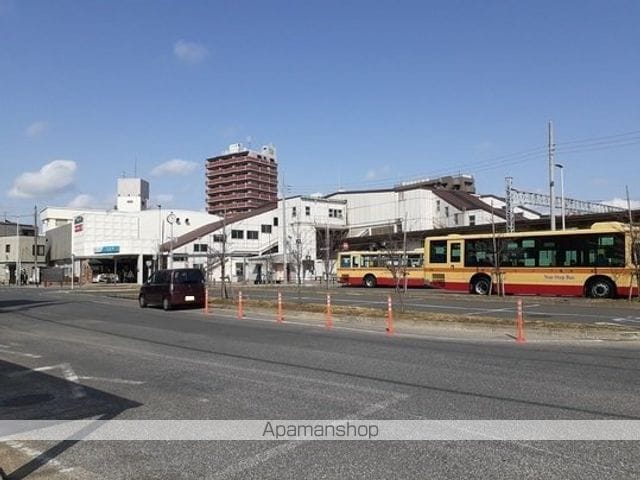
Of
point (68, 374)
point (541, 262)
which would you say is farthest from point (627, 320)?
point (68, 374)

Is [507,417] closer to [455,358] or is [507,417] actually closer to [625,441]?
[625,441]

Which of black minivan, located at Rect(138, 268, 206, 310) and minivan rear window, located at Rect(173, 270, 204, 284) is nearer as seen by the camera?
black minivan, located at Rect(138, 268, 206, 310)

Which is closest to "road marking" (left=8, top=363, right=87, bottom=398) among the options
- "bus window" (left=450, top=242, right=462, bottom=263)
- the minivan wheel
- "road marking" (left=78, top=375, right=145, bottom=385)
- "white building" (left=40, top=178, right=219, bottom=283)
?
"road marking" (left=78, top=375, right=145, bottom=385)

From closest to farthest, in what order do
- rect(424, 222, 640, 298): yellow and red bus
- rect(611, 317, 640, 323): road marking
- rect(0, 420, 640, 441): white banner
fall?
rect(0, 420, 640, 441): white banner
rect(611, 317, 640, 323): road marking
rect(424, 222, 640, 298): yellow and red bus

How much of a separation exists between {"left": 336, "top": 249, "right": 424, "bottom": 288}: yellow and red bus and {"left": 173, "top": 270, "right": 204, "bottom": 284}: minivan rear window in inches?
777

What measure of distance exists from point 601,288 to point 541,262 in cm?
306

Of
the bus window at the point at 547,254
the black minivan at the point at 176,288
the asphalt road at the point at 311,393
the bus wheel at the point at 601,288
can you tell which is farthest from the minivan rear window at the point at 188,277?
the bus wheel at the point at 601,288

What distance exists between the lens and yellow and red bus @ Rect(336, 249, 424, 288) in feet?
154

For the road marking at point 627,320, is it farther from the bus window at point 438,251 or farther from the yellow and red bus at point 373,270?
the yellow and red bus at point 373,270

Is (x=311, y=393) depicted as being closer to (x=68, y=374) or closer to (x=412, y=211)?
(x=68, y=374)

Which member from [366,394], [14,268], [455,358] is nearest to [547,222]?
[455,358]

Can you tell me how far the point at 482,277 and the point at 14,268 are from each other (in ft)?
300

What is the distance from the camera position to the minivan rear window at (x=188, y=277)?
2738 centimetres

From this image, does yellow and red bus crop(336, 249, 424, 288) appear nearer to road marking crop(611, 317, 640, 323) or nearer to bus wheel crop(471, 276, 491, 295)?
bus wheel crop(471, 276, 491, 295)
